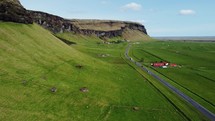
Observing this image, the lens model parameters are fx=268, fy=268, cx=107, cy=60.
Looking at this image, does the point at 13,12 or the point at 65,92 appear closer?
the point at 65,92

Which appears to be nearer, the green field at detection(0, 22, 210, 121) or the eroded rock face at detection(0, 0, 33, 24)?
the green field at detection(0, 22, 210, 121)

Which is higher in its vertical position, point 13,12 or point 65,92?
point 13,12

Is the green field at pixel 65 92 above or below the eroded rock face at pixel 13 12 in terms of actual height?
below

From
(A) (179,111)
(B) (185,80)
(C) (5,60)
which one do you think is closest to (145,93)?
(A) (179,111)

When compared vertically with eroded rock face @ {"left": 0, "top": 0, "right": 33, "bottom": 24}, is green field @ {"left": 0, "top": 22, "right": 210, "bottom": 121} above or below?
below

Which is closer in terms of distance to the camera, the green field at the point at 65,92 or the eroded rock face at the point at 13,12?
the green field at the point at 65,92
